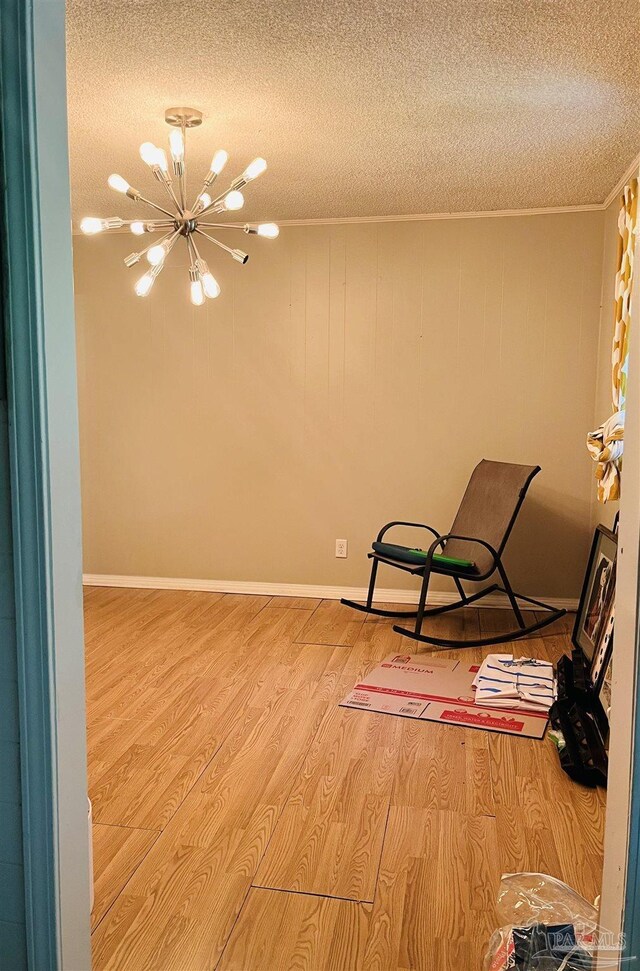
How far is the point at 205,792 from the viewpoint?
2.51 metres

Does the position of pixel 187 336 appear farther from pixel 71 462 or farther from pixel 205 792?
pixel 71 462

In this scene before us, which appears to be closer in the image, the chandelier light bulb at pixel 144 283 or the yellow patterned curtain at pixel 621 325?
the yellow patterned curtain at pixel 621 325

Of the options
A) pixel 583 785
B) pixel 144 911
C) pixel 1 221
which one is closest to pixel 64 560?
pixel 1 221

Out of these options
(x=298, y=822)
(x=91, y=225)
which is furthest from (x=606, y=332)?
(x=298, y=822)

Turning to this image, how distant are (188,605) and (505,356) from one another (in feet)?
7.91

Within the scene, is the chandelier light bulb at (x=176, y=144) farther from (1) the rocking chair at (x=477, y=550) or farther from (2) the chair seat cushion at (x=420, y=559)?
(2) the chair seat cushion at (x=420, y=559)

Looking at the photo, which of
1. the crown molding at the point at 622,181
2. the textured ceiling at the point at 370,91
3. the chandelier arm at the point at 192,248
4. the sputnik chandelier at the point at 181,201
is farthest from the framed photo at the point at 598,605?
the chandelier arm at the point at 192,248

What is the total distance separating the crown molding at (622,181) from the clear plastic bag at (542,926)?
9.74 ft

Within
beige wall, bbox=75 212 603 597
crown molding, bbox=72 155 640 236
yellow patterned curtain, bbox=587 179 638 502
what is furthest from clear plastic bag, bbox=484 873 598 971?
crown molding, bbox=72 155 640 236

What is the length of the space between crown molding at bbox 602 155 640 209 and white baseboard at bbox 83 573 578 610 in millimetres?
2253

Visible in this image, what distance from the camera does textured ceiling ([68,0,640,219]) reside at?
2.27 meters

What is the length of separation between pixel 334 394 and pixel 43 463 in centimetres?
374

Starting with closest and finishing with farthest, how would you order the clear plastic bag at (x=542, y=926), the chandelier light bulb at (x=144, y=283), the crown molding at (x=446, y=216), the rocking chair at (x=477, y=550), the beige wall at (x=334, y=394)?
the clear plastic bag at (x=542, y=926) → the chandelier light bulb at (x=144, y=283) → the rocking chair at (x=477, y=550) → the crown molding at (x=446, y=216) → the beige wall at (x=334, y=394)

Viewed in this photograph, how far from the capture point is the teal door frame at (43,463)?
3.84 ft
